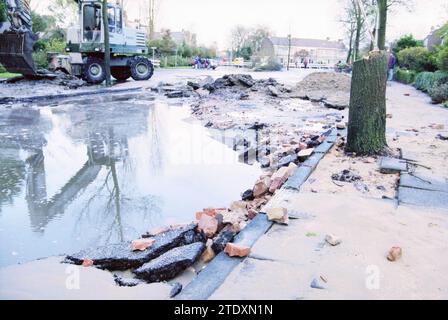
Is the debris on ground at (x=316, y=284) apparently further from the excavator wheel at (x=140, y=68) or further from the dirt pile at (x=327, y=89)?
the excavator wheel at (x=140, y=68)

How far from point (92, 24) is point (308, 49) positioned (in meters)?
87.7

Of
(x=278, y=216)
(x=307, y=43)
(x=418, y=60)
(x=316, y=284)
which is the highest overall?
(x=307, y=43)

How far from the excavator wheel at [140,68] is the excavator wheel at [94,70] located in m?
2.29

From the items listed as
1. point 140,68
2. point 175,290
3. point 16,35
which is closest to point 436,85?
point 175,290

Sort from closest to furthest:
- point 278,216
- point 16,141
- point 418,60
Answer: point 278,216 → point 16,141 → point 418,60

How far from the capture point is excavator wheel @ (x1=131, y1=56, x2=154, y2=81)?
864 inches

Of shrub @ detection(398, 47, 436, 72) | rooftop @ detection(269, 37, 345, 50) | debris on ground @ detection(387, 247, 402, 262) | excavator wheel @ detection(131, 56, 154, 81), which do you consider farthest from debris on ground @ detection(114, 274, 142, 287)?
rooftop @ detection(269, 37, 345, 50)

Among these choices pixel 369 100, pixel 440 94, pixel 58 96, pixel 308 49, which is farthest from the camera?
pixel 308 49

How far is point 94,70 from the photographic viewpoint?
1984 cm

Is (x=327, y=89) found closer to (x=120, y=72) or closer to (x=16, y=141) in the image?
(x=120, y=72)

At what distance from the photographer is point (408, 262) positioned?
283 centimetres

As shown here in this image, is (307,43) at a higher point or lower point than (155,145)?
higher

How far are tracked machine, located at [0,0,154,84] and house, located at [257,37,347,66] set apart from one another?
71.2m

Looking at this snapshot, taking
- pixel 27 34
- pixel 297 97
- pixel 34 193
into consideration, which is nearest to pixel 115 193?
pixel 34 193
